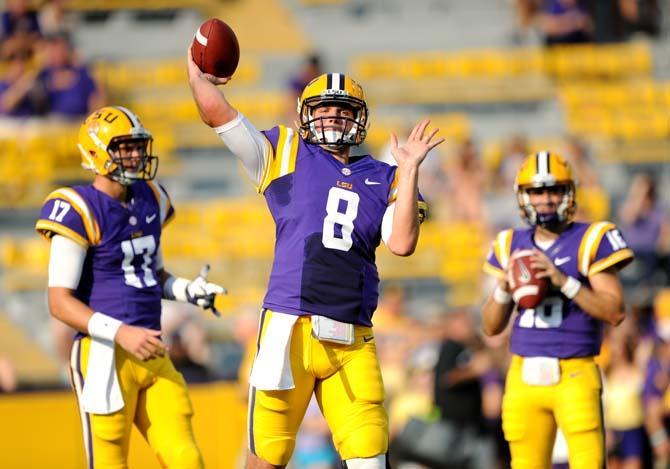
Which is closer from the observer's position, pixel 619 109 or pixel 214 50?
pixel 214 50

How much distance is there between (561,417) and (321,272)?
160 cm

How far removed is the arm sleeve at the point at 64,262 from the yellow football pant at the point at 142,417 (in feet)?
1.01

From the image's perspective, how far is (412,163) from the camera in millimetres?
5012

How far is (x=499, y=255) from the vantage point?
643 centimetres

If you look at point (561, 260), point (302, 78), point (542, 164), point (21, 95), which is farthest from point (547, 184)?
point (21, 95)

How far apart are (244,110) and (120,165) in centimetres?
891

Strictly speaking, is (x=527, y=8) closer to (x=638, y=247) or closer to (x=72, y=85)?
(x=638, y=247)

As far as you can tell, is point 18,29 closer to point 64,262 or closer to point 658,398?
point 658,398

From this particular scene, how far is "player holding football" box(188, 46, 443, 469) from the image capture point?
5070mm

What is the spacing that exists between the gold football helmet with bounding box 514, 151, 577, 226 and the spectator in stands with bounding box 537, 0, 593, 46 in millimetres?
9458

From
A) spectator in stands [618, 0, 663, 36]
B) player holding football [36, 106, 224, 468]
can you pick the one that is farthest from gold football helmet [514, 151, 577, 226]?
spectator in stands [618, 0, 663, 36]

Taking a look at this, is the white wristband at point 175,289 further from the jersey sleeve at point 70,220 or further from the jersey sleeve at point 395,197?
the jersey sleeve at point 395,197

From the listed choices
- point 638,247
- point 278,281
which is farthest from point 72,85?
point 278,281

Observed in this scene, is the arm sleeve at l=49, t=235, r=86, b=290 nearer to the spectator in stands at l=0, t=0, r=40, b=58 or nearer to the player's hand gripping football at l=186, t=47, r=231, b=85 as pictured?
the player's hand gripping football at l=186, t=47, r=231, b=85
